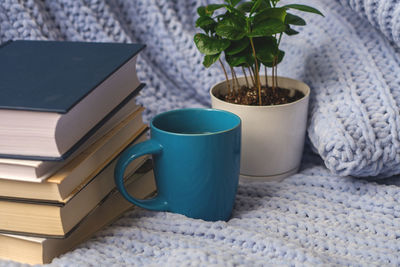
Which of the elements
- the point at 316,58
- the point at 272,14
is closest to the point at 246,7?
the point at 272,14

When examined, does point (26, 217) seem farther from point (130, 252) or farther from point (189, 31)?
point (189, 31)

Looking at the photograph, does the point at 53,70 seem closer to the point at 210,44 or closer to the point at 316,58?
the point at 210,44

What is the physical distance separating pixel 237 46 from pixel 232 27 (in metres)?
0.04

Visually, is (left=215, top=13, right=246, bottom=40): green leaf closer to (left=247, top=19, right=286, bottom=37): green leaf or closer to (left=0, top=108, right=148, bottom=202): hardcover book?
(left=247, top=19, right=286, bottom=37): green leaf

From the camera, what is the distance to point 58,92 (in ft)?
1.80

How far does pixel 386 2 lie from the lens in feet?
2.26

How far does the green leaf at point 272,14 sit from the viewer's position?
65 centimetres

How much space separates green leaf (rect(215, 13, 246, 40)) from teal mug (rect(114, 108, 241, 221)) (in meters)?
0.10

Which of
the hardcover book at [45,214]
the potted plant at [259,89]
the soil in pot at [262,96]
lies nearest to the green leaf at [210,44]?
the potted plant at [259,89]

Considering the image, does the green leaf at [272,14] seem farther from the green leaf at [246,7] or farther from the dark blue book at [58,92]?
the dark blue book at [58,92]

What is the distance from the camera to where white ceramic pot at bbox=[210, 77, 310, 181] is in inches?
27.5

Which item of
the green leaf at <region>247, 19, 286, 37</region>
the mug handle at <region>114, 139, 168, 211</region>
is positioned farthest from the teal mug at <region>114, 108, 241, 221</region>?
the green leaf at <region>247, 19, 286, 37</region>

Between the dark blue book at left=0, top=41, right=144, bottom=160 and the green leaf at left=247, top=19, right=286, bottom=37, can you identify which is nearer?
the dark blue book at left=0, top=41, right=144, bottom=160

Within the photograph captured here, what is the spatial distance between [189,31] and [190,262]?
52cm
